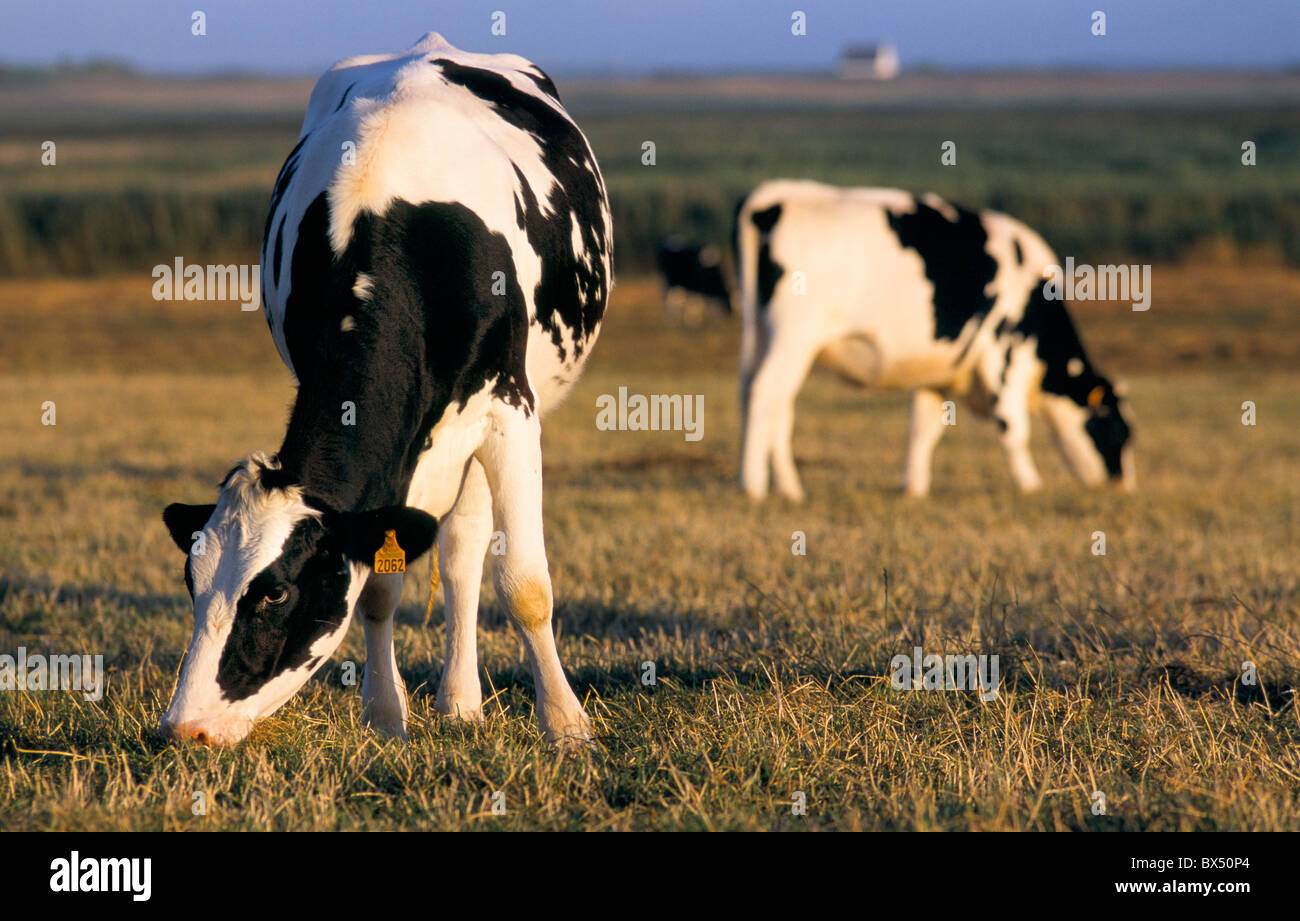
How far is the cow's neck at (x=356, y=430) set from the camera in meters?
3.66

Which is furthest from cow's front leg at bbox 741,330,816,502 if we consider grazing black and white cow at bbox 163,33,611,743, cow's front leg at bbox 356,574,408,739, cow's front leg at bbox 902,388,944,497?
cow's front leg at bbox 356,574,408,739

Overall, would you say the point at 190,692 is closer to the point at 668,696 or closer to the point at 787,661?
the point at 668,696

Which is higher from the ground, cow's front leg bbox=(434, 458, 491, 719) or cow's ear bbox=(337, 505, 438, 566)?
cow's ear bbox=(337, 505, 438, 566)

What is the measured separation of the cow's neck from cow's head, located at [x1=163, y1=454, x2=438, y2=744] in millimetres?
91

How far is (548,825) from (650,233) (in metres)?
42.0

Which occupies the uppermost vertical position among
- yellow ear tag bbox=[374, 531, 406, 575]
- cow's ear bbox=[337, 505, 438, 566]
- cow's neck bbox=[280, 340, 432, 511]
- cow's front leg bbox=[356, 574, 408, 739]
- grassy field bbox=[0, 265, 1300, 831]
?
cow's neck bbox=[280, 340, 432, 511]

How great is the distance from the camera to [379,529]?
3.60 m

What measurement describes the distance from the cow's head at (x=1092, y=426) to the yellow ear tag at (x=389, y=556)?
8519 millimetres

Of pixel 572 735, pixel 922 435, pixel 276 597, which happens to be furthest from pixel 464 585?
pixel 922 435

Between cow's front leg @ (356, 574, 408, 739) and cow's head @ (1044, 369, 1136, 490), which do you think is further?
cow's head @ (1044, 369, 1136, 490)

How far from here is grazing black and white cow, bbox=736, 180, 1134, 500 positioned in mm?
10078

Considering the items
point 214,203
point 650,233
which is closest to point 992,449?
point 650,233

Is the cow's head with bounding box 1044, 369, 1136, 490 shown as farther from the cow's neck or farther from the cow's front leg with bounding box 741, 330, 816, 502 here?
the cow's neck

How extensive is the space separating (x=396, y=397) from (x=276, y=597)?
0.66 meters
